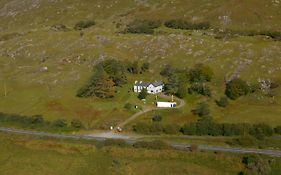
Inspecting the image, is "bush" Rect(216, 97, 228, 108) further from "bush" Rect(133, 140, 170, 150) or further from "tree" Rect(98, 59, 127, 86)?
"tree" Rect(98, 59, 127, 86)

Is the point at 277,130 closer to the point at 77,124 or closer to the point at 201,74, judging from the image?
the point at 201,74

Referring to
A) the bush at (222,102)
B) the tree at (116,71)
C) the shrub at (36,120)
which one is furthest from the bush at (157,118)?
the shrub at (36,120)

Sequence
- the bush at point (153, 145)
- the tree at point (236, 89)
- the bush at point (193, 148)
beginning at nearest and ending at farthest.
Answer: the bush at point (193, 148) → the bush at point (153, 145) → the tree at point (236, 89)

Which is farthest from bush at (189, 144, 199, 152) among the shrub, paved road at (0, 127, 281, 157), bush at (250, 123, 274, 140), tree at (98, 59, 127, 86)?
tree at (98, 59, 127, 86)

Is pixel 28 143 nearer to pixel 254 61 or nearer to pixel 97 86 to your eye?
pixel 97 86

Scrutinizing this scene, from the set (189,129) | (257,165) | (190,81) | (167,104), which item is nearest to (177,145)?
(189,129)

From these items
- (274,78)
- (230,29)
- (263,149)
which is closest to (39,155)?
(263,149)

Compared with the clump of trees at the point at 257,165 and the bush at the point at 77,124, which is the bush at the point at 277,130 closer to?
the clump of trees at the point at 257,165

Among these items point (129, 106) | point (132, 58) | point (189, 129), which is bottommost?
point (189, 129)
